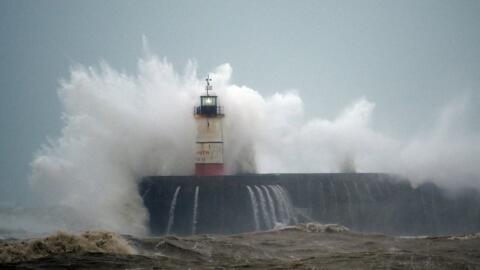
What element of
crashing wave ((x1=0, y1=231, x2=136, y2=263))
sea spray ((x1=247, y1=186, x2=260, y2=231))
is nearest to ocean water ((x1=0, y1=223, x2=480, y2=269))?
crashing wave ((x1=0, y1=231, x2=136, y2=263))

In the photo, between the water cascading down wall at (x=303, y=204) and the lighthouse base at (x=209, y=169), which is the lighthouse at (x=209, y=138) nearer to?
the lighthouse base at (x=209, y=169)

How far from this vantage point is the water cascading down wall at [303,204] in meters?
31.0

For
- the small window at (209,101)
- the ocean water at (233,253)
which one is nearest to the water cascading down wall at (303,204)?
the small window at (209,101)

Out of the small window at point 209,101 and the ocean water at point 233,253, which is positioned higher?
the small window at point 209,101

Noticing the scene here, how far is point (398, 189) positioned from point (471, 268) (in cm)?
2400

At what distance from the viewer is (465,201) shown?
36469 millimetres

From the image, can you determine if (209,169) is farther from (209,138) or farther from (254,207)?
(254,207)

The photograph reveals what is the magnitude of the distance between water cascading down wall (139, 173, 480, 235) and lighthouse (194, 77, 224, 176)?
15.0 ft

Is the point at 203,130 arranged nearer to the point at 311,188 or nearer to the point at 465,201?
the point at 311,188

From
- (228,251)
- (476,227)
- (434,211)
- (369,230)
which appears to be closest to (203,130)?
(369,230)

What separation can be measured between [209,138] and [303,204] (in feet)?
27.0

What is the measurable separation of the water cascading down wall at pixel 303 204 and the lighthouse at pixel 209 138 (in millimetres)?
4575

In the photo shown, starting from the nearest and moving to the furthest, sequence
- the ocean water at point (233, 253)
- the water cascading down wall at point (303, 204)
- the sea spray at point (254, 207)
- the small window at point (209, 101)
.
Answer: the ocean water at point (233, 253), the sea spray at point (254, 207), the water cascading down wall at point (303, 204), the small window at point (209, 101)

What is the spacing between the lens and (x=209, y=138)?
125ft
